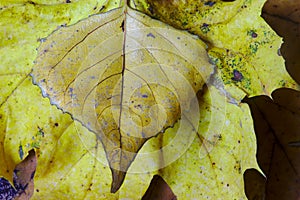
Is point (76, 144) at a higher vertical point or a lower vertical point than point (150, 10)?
lower

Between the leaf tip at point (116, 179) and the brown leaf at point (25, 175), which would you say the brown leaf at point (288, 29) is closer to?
the leaf tip at point (116, 179)

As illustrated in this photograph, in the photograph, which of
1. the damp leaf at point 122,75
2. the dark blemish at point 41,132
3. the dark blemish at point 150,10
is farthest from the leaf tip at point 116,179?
the dark blemish at point 150,10

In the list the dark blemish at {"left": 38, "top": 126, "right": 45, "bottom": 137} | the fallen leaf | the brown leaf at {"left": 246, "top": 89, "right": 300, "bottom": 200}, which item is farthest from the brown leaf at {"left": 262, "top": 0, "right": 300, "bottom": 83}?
the dark blemish at {"left": 38, "top": 126, "right": 45, "bottom": 137}

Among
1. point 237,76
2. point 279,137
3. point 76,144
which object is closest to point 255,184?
point 279,137

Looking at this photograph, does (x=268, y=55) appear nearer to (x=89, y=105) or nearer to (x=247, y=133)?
(x=247, y=133)

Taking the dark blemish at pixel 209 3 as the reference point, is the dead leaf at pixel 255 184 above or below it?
below

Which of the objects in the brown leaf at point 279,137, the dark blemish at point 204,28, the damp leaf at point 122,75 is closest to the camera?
the damp leaf at point 122,75

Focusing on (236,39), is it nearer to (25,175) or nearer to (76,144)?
(76,144)

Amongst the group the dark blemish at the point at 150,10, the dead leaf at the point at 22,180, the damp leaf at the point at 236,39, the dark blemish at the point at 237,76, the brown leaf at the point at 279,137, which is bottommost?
the dead leaf at the point at 22,180
